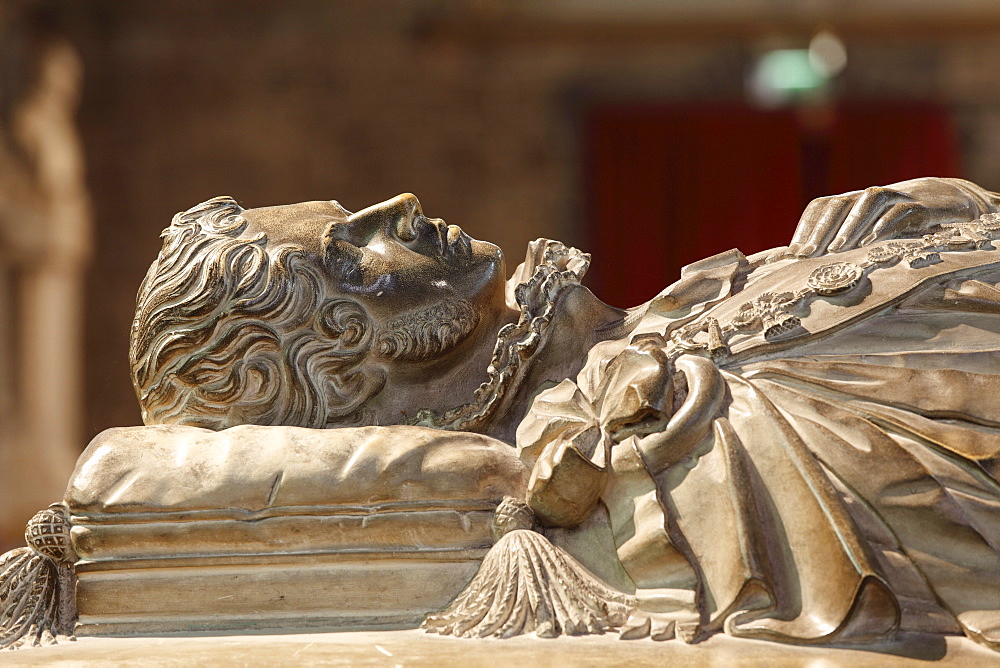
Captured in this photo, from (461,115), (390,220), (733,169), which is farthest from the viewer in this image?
(461,115)

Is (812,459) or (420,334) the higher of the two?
(420,334)

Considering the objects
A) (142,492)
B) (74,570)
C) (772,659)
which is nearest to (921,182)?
(772,659)

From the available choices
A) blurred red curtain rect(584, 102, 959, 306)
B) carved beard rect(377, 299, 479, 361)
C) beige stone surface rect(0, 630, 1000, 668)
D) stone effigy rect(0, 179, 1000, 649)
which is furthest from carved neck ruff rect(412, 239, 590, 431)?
blurred red curtain rect(584, 102, 959, 306)

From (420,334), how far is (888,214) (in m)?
1.00

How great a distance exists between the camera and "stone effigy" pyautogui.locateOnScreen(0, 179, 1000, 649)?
5.72ft

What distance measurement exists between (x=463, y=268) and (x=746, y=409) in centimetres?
67

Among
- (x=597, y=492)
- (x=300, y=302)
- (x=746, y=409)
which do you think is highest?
(x=300, y=302)

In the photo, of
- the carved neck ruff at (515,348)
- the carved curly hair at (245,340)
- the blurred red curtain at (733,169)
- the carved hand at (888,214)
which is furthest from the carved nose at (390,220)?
the blurred red curtain at (733,169)

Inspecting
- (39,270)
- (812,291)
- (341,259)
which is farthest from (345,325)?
(39,270)

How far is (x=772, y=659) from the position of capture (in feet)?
5.27

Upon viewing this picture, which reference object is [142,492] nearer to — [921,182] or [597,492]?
[597,492]

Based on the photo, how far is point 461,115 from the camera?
7.14 m

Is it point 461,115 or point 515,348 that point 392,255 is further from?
point 461,115

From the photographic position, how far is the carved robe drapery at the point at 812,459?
1707 millimetres
